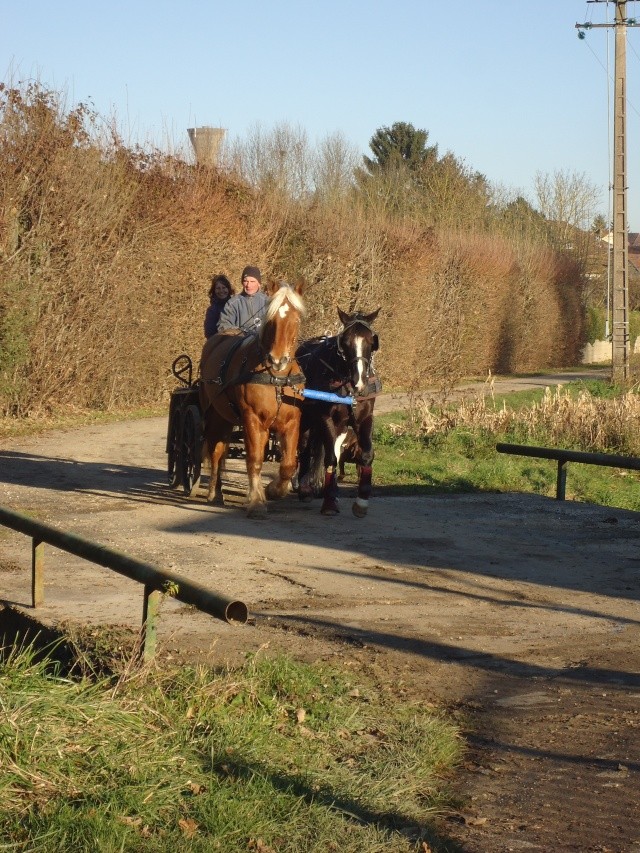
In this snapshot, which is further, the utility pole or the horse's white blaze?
the utility pole

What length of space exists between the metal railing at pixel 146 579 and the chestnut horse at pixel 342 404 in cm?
459

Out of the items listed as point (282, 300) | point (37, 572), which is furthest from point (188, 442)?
point (37, 572)

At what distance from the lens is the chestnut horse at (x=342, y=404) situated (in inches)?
447

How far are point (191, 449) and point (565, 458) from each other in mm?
4110

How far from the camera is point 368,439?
11.9 m

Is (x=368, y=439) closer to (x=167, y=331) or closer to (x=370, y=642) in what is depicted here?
(x=370, y=642)

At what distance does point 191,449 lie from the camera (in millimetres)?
12906

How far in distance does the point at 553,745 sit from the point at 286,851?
174cm

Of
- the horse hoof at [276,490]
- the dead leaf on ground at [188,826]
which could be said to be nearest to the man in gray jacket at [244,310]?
the horse hoof at [276,490]

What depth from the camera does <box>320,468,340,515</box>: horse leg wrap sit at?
38.6ft

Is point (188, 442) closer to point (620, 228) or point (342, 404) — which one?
point (342, 404)

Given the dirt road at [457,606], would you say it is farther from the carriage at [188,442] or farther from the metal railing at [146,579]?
the metal railing at [146,579]

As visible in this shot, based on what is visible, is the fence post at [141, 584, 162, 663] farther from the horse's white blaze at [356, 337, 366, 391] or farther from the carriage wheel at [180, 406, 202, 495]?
the carriage wheel at [180, 406, 202, 495]

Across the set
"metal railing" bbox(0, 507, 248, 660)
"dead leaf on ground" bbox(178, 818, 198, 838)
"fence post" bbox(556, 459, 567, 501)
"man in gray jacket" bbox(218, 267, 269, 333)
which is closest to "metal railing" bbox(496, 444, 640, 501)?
"fence post" bbox(556, 459, 567, 501)
